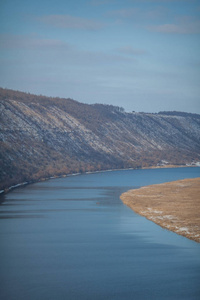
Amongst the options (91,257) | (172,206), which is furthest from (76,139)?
(91,257)

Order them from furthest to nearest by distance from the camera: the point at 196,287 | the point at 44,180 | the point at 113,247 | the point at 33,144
→ the point at 33,144
the point at 44,180
the point at 113,247
the point at 196,287

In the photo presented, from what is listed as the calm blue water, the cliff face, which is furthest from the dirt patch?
the cliff face

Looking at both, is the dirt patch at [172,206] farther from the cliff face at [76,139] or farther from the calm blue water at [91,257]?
the cliff face at [76,139]

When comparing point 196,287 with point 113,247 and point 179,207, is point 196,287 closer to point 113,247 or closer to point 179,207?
point 113,247

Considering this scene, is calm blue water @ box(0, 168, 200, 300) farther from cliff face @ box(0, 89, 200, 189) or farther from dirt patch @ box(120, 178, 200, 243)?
cliff face @ box(0, 89, 200, 189)

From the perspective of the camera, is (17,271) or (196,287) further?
(17,271)

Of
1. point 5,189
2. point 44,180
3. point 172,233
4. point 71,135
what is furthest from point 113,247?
point 71,135
